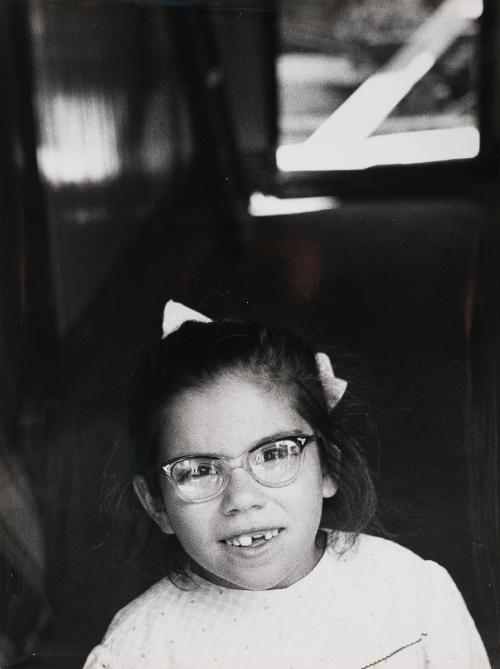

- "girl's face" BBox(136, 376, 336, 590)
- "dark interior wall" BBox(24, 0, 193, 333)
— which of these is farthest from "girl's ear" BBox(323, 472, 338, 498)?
"dark interior wall" BBox(24, 0, 193, 333)

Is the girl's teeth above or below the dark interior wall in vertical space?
below

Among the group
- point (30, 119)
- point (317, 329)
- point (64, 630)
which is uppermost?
point (30, 119)

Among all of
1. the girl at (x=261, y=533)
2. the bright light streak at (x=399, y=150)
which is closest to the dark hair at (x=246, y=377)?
the girl at (x=261, y=533)

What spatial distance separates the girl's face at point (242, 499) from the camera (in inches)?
25.5

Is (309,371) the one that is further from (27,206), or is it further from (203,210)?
(27,206)

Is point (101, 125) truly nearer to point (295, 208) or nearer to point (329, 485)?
point (295, 208)

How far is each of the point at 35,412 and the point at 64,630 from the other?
184 millimetres

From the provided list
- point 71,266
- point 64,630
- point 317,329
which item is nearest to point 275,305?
point 317,329

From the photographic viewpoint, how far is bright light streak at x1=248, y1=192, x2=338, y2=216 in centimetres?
67

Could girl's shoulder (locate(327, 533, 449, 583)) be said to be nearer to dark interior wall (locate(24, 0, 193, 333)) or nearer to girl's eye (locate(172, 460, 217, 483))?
girl's eye (locate(172, 460, 217, 483))

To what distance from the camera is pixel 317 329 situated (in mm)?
667

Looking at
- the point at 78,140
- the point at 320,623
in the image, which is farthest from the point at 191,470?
the point at 78,140

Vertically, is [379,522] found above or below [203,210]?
below

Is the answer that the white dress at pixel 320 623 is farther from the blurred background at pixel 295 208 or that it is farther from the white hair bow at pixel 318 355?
the white hair bow at pixel 318 355
